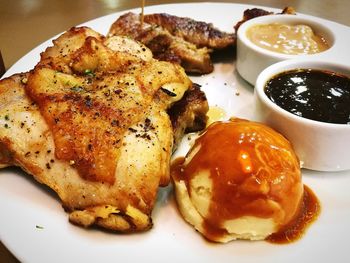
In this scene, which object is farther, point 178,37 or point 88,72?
point 178,37

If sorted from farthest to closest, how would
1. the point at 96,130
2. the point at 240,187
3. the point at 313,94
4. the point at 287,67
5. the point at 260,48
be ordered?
the point at 260,48
the point at 287,67
the point at 313,94
the point at 96,130
the point at 240,187

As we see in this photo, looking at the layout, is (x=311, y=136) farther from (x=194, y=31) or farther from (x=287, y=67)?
(x=194, y=31)

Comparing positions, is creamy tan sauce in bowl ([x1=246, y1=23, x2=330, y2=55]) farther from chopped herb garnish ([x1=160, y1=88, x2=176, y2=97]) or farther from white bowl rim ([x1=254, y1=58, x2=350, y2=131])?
chopped herb garnish ([x1=160, y1=88, x2=176, y2=97])

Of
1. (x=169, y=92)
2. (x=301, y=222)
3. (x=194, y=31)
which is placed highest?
(x=169, y=92)

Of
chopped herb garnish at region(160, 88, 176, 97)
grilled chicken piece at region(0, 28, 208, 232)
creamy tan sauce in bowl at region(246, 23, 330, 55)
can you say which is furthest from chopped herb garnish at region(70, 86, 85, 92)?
creamy tan sauce in bowl at region(246, 23, 330, 55)

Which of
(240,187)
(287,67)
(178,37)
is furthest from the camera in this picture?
(178,37)

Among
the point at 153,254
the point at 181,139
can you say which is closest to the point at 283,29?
the point at 181,139

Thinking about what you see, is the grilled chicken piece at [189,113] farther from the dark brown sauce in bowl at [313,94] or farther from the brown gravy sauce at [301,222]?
the brown gravy sauce at [301,222]

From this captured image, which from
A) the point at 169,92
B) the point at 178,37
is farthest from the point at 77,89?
the point at 178,37
